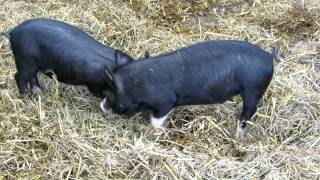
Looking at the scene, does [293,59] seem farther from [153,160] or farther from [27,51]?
[27,51]

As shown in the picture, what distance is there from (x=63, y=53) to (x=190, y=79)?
2.82 ft

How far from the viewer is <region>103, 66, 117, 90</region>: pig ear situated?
366cm

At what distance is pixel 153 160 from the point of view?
3.70 meters

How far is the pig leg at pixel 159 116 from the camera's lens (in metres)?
3.84

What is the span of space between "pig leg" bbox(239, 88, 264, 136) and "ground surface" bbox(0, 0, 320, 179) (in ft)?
0.28

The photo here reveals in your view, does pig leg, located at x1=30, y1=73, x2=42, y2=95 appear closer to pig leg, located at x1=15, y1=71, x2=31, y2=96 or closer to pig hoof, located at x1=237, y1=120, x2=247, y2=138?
pig leg, located at x1=15, y1=71, x2=31, y2=96

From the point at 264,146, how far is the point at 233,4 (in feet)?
6.64

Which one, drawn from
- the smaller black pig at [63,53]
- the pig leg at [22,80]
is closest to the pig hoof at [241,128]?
the smaller black pig at [63,53]

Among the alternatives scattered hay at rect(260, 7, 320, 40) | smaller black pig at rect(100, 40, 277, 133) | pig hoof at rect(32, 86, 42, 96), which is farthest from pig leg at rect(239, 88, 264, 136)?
pig hoof at rect(32, 86, 42, 96)

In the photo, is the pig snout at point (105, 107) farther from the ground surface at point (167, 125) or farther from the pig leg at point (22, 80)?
the pig leg at point (22, 80)

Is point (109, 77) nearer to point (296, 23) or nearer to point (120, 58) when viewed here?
point (120, 58)

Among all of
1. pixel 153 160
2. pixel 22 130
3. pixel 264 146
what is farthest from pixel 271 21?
pixel 22 130

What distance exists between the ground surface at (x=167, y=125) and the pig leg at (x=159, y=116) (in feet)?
0.23

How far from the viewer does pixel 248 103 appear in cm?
395
